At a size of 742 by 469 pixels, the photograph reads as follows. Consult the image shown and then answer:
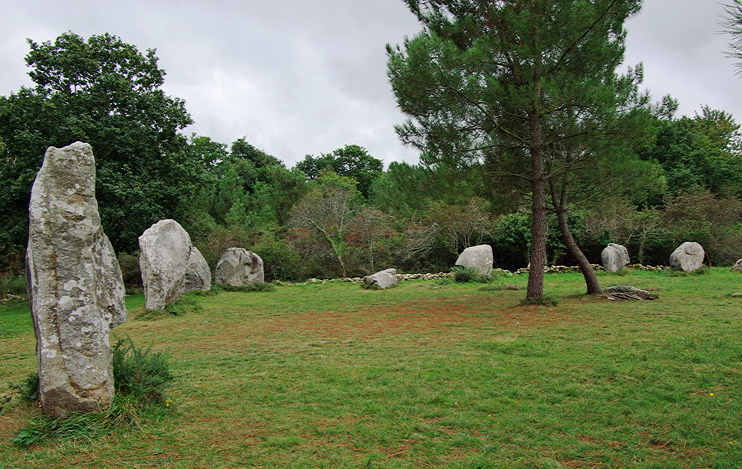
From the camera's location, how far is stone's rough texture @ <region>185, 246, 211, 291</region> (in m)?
13.7

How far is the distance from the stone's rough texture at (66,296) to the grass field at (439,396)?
0.36m

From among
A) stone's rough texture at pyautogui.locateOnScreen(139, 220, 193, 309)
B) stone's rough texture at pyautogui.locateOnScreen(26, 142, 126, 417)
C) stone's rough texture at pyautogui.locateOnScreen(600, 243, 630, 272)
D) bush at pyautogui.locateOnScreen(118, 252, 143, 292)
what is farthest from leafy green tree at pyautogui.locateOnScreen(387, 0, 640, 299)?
bush at pyautogui.locateOnScreen(118, 252, 143, 292)

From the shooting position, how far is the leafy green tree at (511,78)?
325 inches

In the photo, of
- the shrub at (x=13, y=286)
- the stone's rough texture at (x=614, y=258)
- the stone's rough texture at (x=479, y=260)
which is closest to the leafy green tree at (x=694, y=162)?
the stone's rough texture at (x=614, y=258)

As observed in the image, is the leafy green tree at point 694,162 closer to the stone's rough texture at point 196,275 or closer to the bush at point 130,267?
the stone's rough texture at point 196,275

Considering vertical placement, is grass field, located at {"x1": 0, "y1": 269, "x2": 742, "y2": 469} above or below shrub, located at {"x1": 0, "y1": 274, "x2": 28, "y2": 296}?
below

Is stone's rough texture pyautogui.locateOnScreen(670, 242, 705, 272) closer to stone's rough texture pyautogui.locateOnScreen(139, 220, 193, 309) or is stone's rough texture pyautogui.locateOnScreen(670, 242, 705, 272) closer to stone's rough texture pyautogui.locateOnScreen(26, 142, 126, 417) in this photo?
stone's rough texture pyautogui.locateOnScreen(139, 220, 193, 309)

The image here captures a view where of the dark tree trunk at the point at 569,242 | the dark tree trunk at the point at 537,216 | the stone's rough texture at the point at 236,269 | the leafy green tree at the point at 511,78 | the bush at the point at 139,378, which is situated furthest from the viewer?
the stone's rough texture at the point at 236,269

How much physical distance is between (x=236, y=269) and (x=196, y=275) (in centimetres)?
165

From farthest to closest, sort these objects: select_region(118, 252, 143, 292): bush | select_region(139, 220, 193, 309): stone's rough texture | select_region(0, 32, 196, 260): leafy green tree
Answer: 1. select_region(118, 252, 143, 292): bush
2. select_region(0, 32, 196, 260): leafy green tree
3. select_region(139, 220, 193, 309): stone's rough texture

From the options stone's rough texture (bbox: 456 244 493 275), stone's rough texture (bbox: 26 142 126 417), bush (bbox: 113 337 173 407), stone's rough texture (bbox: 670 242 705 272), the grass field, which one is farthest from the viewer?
stone's rough texture (bbox: 456 244 493 275)

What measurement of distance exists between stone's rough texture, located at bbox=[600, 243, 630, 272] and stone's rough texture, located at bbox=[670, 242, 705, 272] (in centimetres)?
180

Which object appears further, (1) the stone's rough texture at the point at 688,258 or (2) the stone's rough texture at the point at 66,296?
(1) the stone's rough texture at the point at 688,258

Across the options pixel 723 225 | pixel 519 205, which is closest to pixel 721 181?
pixel 723 225
